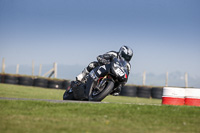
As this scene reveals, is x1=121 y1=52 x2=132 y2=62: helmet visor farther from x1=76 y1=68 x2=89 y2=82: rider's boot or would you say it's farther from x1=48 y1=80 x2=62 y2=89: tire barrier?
x1=48 y1=80 x2=62 y2=89: tire barrier

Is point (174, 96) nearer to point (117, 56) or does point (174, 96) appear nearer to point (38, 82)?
point (117, 56)

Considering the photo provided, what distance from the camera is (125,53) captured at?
10141 millimetres

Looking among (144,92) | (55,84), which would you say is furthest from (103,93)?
(55,84)

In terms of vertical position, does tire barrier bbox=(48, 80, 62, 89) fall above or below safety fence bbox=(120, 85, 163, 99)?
above

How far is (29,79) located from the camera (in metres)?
28.2

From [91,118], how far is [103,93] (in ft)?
10.2

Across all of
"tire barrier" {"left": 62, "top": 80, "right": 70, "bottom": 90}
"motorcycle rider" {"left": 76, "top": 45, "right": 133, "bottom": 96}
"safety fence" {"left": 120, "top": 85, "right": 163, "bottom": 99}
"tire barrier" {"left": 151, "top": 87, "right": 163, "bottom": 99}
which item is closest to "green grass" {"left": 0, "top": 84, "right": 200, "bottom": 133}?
"motorcycle rider" {"left": 76, "top": 45, "right": 133, "bottom": 96}

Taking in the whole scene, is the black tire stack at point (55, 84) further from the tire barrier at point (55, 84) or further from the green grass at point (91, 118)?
the green grass at point (91, 118)

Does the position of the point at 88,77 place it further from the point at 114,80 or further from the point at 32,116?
the point at 32,116

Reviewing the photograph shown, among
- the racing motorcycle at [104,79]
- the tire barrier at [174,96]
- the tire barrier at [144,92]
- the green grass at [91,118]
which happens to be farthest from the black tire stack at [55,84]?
the green grass at [91,118]

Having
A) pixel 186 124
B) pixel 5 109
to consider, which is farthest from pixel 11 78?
pixel 186 124

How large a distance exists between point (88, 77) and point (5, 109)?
328cm

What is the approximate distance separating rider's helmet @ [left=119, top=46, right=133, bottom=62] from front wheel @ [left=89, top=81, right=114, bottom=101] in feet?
3.49

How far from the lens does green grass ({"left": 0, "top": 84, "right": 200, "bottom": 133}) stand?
535 centimetres
